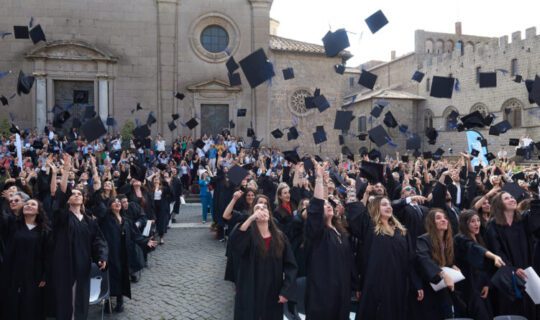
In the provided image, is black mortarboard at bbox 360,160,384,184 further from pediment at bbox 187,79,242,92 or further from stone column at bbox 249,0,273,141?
pediment at bbox 187,79,242,92

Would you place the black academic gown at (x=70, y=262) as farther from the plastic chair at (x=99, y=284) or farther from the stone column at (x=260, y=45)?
the stone column at (x=260, y=45)

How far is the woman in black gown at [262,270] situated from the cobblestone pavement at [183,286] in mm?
1575

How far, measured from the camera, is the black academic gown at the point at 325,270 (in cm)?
474

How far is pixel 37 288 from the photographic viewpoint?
5406mm

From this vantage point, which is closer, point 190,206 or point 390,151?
point 190,206

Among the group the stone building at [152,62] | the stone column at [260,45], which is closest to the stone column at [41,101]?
the stone building at [152,62]

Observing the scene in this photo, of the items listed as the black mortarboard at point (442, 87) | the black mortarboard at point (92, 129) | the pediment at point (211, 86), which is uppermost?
the pediment at point (211, 86)

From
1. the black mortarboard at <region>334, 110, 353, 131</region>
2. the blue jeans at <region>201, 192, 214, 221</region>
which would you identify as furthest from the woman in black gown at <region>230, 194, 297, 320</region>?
the blue jeans at <region>201, 192, 214, 221</region>

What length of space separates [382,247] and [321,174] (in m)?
1.05

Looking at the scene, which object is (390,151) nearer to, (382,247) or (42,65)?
(42,65)

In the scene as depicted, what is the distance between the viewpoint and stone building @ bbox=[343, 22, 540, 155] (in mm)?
32406

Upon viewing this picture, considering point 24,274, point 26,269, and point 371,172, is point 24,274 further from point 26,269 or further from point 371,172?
point 371,172

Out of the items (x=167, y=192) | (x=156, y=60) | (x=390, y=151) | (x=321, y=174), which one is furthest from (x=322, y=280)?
(x=390, y=151)

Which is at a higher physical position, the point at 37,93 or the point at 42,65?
the point at 42,65
